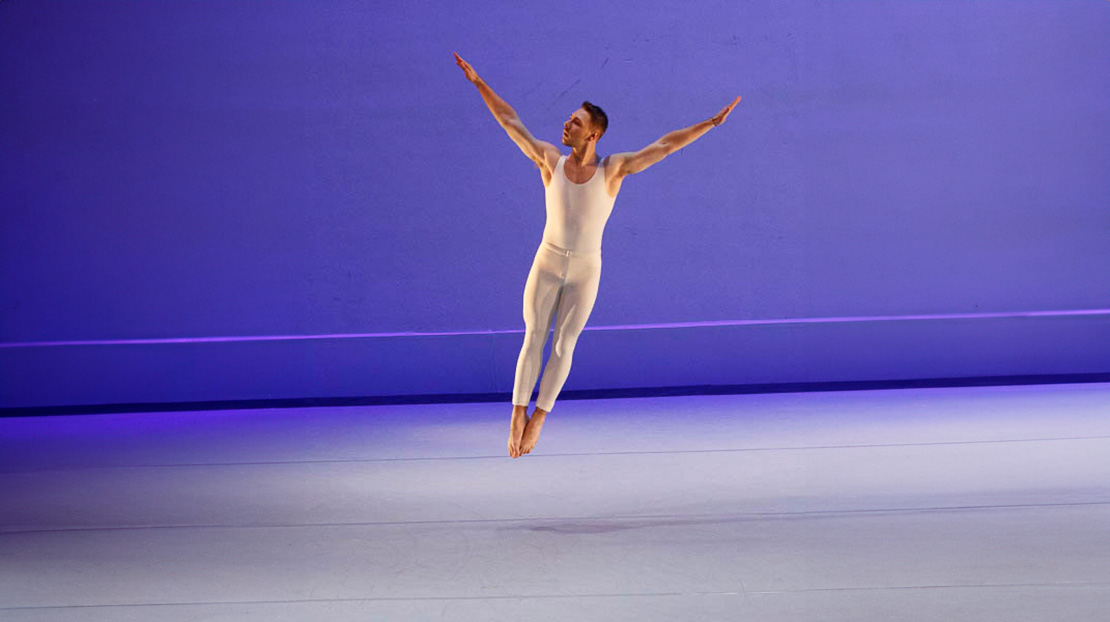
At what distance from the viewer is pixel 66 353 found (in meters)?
7.42

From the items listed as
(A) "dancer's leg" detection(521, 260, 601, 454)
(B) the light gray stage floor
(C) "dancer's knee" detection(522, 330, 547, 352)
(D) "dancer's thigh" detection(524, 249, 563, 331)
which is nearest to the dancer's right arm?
(D) "dancer's thigh" detection(524, 249, 563, 331)

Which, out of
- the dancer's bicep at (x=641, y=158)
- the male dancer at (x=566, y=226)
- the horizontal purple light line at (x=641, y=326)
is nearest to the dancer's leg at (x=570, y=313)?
the male dancer at (x=566, y=226)

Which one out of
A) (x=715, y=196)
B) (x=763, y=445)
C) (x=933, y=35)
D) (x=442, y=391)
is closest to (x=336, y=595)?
(x=763, y=445)

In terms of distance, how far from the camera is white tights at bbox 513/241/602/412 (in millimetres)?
4441

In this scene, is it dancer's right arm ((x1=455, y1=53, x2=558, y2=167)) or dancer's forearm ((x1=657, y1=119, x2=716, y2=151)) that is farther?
dancer's right arm ((x1=455, y1=53, x2=558, y2=167))

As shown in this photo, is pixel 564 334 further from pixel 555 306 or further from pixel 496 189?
pixel 496 189

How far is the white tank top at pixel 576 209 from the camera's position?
14.3 ft

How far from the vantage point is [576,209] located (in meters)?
4.38

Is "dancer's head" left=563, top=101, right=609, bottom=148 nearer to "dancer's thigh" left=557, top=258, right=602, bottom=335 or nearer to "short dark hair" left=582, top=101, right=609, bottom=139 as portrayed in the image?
"short dark hair" left=582, top=101, right=609, bottom=139

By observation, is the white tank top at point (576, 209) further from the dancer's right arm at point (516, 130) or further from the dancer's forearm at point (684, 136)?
the dancer's forearm at point (684, 136)

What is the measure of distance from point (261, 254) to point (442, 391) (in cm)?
144

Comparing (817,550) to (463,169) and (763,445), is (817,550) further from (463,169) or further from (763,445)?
(463,169)

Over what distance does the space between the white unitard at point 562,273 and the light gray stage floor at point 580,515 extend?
56 cm

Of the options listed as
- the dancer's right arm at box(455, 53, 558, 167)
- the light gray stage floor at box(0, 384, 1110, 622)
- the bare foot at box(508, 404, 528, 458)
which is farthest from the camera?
the bare foot at box(508, 404, 528, 458)
